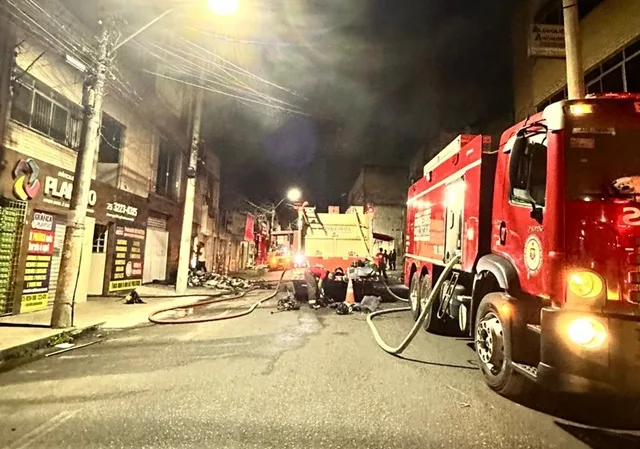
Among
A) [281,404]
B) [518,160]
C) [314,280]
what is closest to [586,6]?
[314,280]

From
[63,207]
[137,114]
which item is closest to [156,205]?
[137,114]

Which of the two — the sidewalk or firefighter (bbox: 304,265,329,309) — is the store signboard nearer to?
firefighter (bbox: 304,265,329,309)

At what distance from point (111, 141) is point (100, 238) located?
3.55 metres

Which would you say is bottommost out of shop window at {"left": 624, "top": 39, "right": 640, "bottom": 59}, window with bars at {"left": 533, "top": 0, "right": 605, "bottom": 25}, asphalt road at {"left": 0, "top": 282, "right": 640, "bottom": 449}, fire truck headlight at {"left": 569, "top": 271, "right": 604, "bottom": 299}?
asphalt road at {"left": 0, "top": 282, "right": 640, "bottom": 449}

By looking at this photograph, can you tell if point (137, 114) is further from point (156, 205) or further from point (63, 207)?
point (63, 207)

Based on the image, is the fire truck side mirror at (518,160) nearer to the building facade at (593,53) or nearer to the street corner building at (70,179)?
the building facade at (593,53)

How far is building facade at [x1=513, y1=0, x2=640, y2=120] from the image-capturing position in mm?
11064

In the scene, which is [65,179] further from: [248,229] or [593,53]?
[248,229]

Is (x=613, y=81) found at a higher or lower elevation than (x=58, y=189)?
higher

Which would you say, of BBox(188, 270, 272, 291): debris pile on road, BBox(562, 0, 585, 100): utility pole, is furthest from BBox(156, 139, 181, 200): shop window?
BBox(562, 0, 585, 100): utility pole

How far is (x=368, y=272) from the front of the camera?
44.2 ft

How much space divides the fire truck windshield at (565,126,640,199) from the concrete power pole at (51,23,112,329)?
28.0 ft

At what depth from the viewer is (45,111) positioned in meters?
10.9

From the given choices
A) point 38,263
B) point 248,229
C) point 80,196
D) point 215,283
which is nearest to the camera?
point 80,196
